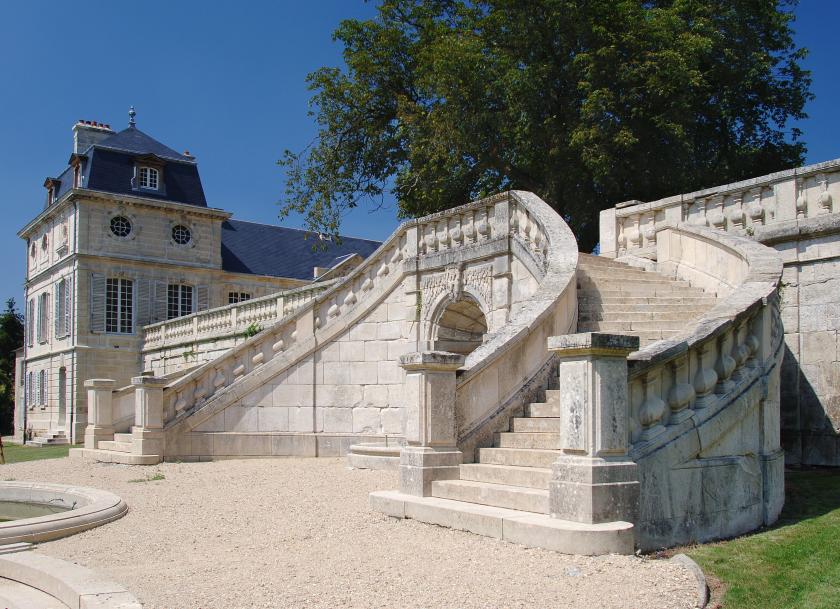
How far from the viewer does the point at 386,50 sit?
66.6 feet

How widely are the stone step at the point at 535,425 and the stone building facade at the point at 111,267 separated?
26.0 meters

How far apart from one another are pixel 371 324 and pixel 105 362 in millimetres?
20955

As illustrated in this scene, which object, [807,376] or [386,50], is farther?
[386,50]

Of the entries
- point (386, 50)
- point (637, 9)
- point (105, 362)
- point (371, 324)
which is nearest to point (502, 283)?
point (371, 324)

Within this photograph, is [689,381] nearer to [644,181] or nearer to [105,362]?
[644,181]

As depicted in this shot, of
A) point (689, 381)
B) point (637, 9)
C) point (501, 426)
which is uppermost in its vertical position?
point (637, 9)

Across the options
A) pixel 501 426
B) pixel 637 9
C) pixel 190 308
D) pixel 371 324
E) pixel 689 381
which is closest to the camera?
pixel 689 381

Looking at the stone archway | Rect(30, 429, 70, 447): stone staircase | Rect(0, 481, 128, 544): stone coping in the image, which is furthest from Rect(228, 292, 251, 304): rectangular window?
Rect(0, 481, 128, 544): stone coping

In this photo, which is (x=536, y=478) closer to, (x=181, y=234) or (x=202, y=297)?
(x=202, y=297)

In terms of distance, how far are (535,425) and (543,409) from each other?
245 millimetres

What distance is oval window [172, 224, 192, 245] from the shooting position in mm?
32656

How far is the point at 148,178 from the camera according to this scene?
107 feet

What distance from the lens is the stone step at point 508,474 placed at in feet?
20.4

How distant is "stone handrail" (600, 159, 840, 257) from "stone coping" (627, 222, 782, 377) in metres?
1.25
